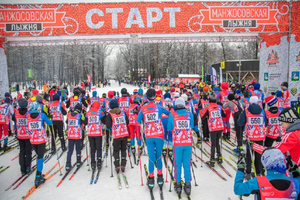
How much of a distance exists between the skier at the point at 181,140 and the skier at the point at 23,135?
397 cm

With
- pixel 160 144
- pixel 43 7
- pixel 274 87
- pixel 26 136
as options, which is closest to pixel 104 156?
pixel 26 136

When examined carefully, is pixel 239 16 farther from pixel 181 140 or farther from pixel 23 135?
pixel 23 135

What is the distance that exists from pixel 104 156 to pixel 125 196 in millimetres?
2745

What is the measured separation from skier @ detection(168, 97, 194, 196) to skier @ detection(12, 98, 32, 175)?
3.97m

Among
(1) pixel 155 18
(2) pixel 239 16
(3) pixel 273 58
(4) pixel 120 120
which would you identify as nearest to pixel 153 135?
(4) pixel 120 120

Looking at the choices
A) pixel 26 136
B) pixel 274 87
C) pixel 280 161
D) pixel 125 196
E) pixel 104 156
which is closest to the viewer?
pixel 280 161

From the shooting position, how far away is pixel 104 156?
7211 millimetres

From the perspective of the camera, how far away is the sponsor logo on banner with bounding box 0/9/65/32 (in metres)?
11.8

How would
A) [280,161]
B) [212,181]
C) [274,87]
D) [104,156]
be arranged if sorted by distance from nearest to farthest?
[280,161]
[212,181]
[104,156]
[274,87]

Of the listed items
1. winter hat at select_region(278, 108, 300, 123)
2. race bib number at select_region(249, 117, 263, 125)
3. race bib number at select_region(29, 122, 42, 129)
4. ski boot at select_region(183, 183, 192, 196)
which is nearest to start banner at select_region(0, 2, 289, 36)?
race bib number at select_region(29, 122, 42, 129)

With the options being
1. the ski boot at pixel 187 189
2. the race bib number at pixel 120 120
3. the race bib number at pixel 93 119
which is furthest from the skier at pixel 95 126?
the ski boot at pixel 187 189

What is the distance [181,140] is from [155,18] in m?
9.83

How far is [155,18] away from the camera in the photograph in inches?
489

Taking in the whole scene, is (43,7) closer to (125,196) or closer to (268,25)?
(125,196)
